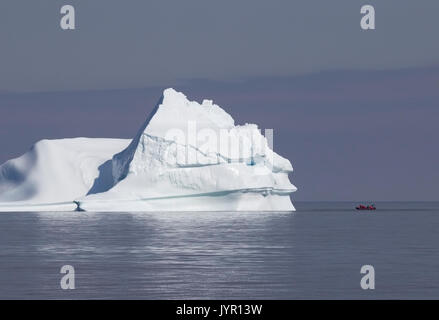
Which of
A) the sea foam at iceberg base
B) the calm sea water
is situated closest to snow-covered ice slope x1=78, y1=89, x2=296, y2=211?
the sea foam at iceberg base

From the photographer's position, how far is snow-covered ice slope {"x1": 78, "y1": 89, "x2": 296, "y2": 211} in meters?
58.2

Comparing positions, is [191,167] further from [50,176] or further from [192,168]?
[50,176]

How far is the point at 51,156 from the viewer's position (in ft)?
239

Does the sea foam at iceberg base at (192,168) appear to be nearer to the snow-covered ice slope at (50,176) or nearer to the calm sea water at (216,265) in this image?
the snow-covered ice slope at (50,176)

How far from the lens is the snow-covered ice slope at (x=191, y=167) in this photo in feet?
191

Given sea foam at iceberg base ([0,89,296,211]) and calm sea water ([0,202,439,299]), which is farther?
sea foam at iceberg base ([0,89,296,211])

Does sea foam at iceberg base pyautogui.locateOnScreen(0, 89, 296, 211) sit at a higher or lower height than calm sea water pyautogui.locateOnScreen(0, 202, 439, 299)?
higher

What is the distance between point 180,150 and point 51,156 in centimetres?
1939

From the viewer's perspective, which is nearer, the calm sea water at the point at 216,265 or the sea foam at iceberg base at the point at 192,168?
the calm sea water at the point at 216,265

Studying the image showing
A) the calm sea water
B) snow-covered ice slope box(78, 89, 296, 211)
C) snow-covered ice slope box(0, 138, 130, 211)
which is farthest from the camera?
snow-covered ice slope box(0, 138, 130, 211)

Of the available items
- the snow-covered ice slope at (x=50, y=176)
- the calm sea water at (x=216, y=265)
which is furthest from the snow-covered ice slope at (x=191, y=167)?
the calm sea water at (x=216, y=265)

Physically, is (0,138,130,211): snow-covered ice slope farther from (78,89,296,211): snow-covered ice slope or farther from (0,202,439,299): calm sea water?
(0,202,439,299): calm sea water
